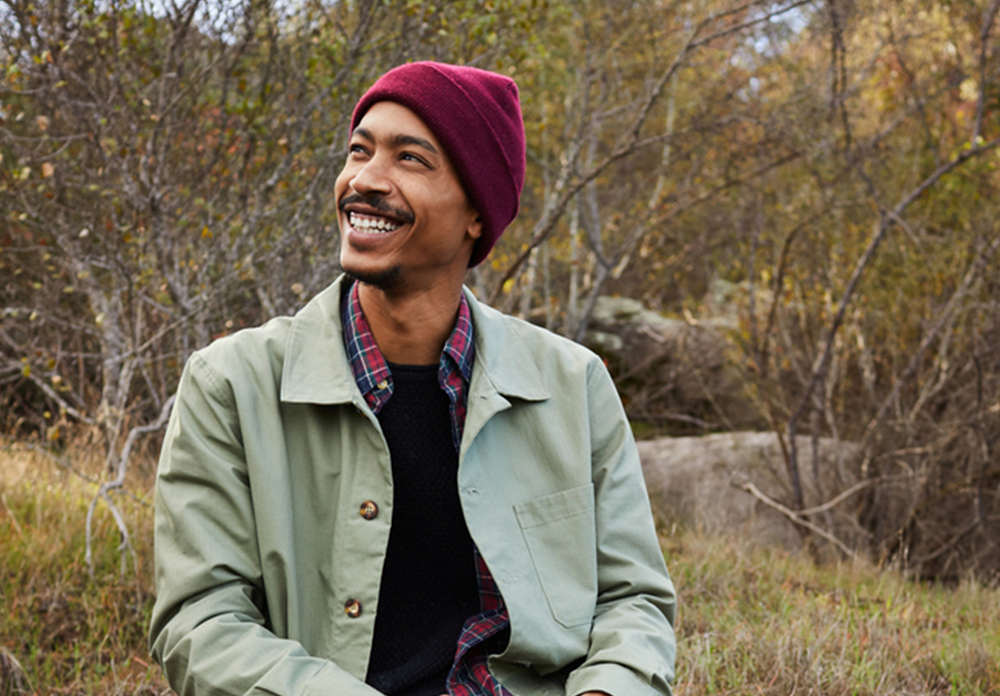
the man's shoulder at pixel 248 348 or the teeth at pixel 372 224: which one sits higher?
the teeth at pixel 372 224

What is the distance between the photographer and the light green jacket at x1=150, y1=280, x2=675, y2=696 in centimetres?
179

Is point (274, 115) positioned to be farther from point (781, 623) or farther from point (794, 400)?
point (794, 400)

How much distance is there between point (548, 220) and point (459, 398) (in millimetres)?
4468

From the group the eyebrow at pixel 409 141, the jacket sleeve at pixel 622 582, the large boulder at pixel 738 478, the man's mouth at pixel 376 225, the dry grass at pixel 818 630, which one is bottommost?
the large boulder at pixel 738 478

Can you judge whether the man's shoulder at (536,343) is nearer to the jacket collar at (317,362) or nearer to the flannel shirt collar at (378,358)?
the flannel shirt collar at (378,358)

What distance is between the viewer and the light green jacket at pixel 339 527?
1792 millimetres

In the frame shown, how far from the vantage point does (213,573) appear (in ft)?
5.86

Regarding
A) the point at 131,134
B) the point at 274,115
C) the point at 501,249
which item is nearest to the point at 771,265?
the point at 501,249

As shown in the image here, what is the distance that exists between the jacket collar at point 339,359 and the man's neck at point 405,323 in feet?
0.28

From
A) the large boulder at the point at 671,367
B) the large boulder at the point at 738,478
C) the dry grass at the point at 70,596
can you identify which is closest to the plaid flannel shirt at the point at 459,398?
the dry grass at the point at 70,596

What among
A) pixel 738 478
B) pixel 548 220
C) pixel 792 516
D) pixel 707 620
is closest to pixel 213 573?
pixel 707 620

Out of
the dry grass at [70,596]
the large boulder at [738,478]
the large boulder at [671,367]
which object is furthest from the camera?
the large boulder at [671,367]

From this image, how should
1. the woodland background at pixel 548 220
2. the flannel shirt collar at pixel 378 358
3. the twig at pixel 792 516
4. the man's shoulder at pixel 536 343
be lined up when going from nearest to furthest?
the flannel shirt collar at pixel 378 358
the man's shoulder at pixel 536 343
the woodland background at pixel 548 220
the twig at pixel 792 516

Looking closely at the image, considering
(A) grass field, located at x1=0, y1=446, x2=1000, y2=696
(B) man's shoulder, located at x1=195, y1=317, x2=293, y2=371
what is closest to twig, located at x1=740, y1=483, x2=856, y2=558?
(A) grass field, located at x1=0, y1=446, x2=1000, y2=696
